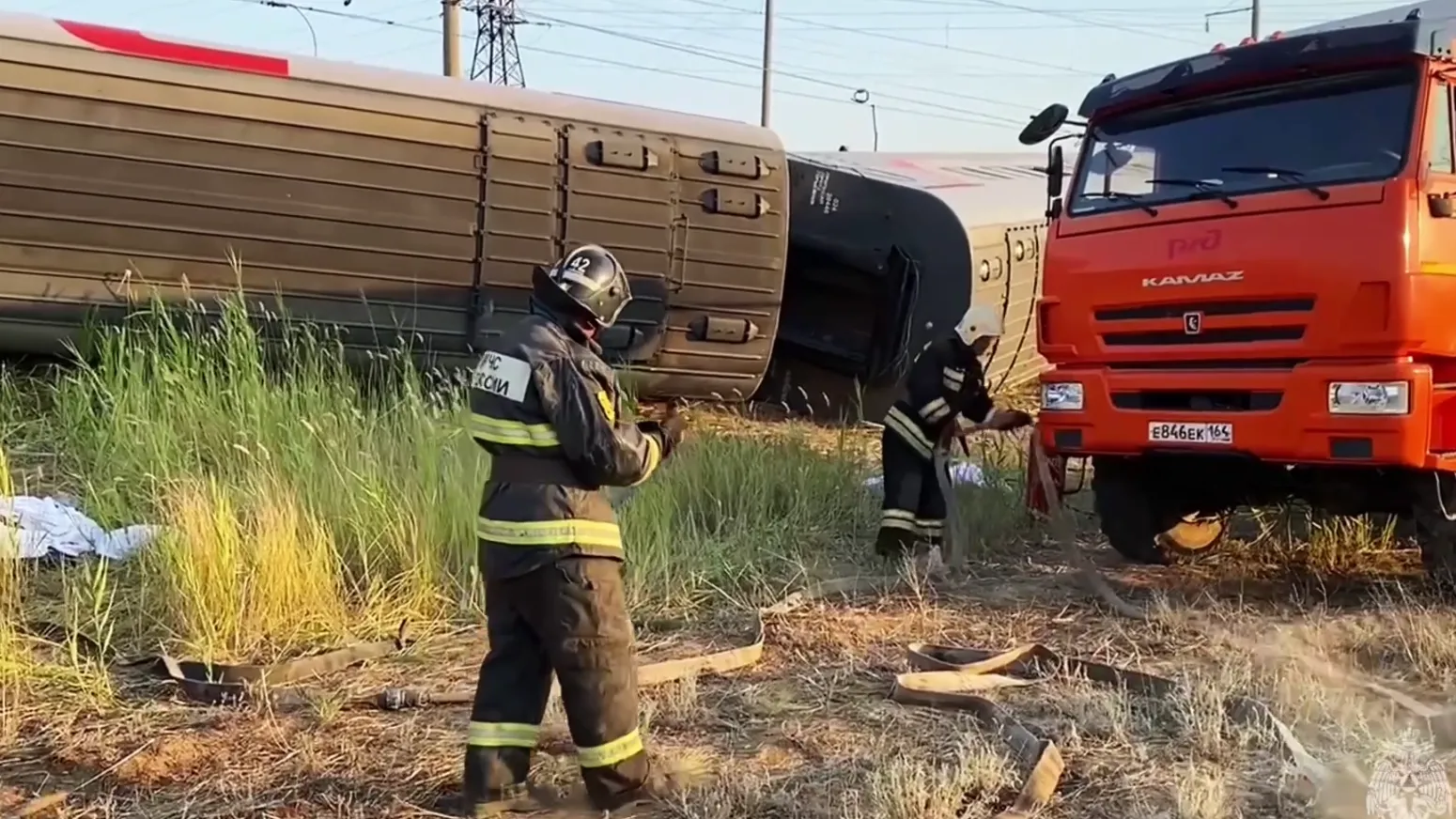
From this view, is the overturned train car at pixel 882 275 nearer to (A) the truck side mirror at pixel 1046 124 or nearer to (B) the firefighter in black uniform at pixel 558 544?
(A) the truck side mirror at pixel 1046 124

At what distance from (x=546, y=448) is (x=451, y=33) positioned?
43.6 ft

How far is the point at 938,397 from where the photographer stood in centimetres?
623

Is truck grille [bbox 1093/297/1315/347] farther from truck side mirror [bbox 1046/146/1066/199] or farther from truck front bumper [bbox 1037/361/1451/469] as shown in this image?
truck side mirror [bbox 1046/146/1066/199]

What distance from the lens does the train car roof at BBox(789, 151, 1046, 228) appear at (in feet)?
30.5

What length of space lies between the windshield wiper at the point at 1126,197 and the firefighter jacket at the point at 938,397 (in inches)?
37.6

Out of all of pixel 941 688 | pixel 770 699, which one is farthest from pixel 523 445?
pixel 941 688

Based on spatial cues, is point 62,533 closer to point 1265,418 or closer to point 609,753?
point 609,753

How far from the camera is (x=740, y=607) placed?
5.26 m

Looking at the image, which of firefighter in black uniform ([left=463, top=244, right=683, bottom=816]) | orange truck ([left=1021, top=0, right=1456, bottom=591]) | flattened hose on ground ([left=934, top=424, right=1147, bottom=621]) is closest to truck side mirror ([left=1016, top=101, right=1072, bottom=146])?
orange truck ([left=1021, top=0, right=1456, bottom=591])

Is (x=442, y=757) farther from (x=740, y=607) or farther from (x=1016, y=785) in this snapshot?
(x=740, y=607)

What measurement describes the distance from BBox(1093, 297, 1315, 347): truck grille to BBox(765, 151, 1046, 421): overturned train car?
323 cm

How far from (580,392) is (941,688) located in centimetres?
178

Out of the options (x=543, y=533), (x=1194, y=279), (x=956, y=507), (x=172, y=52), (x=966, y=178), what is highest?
(x=966, y=178)

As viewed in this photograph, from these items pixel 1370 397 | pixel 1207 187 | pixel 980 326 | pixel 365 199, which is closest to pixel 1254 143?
pixel 1207 187
